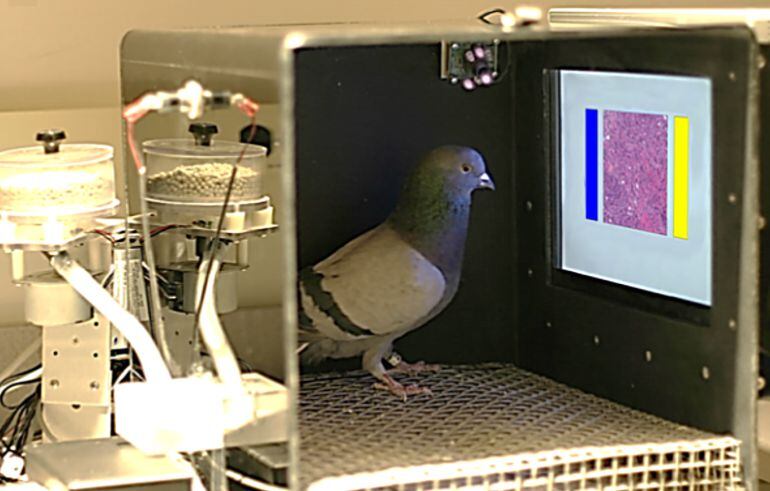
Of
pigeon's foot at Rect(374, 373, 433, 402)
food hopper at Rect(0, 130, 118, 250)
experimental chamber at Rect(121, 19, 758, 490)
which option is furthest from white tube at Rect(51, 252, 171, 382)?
pigeon's foot at Rect(374, 373, 433, 402)

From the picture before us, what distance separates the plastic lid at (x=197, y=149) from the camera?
93 cm

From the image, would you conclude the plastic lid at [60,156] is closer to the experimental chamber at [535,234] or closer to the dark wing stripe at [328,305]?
the experimental chamber at [535,234]

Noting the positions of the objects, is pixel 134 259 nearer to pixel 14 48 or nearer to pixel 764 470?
pixel 14 48

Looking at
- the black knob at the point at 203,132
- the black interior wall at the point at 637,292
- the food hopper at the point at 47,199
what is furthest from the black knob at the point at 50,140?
the black interior wall at the point at 637,292

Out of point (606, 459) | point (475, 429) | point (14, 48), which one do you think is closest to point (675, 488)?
point (606, 459)

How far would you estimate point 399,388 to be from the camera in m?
1.23

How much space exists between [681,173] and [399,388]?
1.04 feet

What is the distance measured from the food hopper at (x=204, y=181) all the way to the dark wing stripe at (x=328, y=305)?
0.21 m

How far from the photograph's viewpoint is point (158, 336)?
3.58 feet

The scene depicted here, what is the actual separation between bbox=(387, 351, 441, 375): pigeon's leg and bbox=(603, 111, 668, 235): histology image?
0.23 meters

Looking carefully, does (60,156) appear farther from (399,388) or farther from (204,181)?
(399,388)

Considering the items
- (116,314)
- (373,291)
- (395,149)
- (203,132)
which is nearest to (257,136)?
(203,132)

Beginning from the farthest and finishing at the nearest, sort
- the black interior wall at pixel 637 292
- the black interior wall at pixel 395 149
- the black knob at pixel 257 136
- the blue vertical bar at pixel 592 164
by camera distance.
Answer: the black interior wall at pixel 395 149 < the blue vertical bar at pixel 592 164 < the black interior wall at pixel 637 292 < the black knob at pixel 257 136

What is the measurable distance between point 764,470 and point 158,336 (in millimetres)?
737
